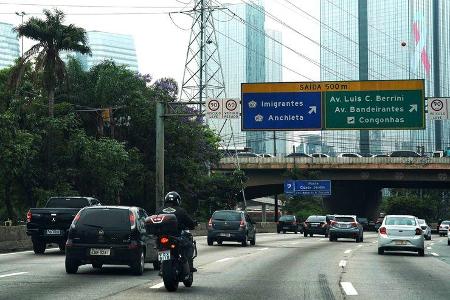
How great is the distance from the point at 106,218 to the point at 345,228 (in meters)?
27.7

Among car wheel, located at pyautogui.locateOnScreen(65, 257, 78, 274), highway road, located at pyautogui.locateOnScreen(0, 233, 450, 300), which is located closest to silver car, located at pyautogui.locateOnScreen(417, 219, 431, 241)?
highway road, located at pyautogui.locateOnScreen(0, 233, 450, 300)

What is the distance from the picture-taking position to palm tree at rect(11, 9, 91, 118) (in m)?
43.9

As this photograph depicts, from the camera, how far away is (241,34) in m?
132

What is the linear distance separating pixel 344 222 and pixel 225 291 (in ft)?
98.2

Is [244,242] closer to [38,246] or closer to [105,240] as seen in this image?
[38,246]

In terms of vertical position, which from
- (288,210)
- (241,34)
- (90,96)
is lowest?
(288,210)

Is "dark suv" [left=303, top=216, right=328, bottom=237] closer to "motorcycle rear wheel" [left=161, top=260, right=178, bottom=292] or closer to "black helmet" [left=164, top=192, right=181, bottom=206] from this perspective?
"black helmet" [left=164, top=192, right=181, bottom=206]

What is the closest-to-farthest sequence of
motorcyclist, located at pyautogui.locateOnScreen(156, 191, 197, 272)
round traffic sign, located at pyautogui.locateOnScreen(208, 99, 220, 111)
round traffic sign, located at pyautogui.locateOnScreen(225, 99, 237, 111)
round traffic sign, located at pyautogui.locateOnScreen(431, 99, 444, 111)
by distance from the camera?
motorcyclist, located at pyautogui.locateOnScreen(156, 191, 197, 272) < round traffic sign, located at pyautogui.locateOnScreen(431, 99, 444, 111) < round traffic sign, located at pyautogui.locateOnScreen(208, 99, 220, 111) < round traffic sign, located at pyautogui.locateOnScreen(225, 99, 237, 111)

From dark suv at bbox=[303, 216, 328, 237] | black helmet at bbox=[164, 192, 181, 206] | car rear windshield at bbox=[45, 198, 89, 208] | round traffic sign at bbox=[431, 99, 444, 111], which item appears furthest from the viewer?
dark suv at bbox=[303, 216, 328, 237]

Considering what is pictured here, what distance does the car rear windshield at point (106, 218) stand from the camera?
53.9ft

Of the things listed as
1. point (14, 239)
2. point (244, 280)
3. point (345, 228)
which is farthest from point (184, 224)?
point (345, 228)

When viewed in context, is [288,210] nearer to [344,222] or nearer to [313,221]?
[313,221]

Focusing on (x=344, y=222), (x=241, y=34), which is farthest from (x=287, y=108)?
(x=241, y=34)

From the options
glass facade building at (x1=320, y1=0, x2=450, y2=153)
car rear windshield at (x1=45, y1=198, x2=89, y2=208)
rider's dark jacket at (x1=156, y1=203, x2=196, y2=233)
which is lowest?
car rear windshield at (x1=45, y1=198, x2=89, y2=208)
